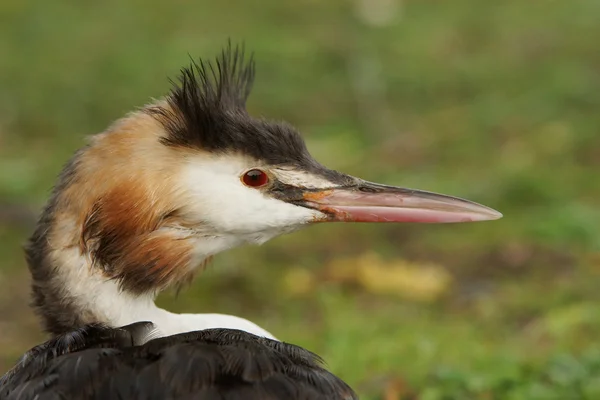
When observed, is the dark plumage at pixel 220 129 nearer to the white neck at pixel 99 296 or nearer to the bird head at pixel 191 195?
the bird head at pixel 191 195

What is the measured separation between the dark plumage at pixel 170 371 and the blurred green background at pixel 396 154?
178cm

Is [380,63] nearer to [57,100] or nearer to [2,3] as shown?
[57,100]

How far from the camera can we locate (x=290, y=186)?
14.9 ft

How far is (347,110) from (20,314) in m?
5.91

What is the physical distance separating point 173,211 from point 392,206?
0.98m

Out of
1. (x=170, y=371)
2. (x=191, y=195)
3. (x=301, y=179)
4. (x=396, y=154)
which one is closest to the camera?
(x=170, y=371)

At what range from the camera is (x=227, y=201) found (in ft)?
14.4

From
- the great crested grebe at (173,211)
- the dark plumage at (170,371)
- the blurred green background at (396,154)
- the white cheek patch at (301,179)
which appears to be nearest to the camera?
the dark plumage at (170,371)

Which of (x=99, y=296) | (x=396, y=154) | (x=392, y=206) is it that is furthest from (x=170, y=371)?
(x=396, y=154)

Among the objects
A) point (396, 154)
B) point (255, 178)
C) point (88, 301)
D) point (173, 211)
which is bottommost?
point (88, 301)

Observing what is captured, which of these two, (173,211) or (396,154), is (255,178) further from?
(396,154)

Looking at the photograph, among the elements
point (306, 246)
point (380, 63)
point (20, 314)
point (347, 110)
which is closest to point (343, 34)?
point (380, 63)

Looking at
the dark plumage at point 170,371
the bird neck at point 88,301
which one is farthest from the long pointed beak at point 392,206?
the bird neck at point 88,301

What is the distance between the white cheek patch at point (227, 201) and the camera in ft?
14.4
